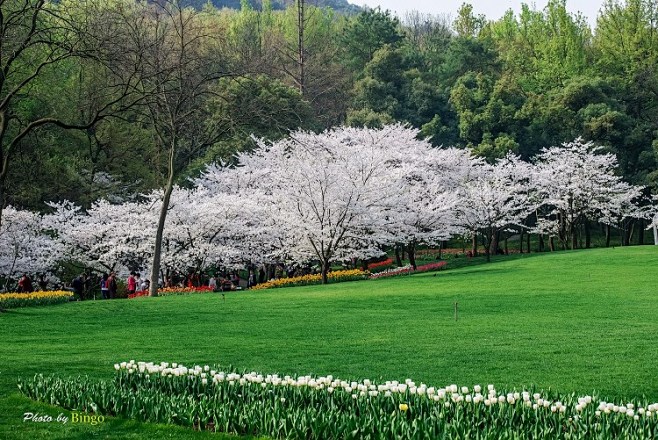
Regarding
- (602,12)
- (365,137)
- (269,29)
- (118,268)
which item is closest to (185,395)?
(118,268)

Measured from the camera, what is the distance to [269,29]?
7962 centimetres

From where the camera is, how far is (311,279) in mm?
33312

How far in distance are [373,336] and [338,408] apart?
7666mm

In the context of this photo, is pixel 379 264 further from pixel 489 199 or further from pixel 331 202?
pixel 331 202

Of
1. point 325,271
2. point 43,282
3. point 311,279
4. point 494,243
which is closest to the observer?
point 325,271

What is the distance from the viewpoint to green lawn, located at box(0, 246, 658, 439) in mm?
10797

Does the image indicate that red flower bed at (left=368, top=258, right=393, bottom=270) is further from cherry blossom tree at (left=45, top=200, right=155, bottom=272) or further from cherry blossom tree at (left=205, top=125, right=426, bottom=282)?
cherry blossom tree at (left=45, top=200, right=155, bottom=272)

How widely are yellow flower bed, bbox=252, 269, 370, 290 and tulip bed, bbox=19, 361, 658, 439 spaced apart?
2307 centimetres

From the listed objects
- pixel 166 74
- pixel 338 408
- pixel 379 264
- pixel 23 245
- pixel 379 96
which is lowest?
pixel 338 408

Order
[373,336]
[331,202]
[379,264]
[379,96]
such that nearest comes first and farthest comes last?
[373,336] < [331,202] < [379,264] < [379,96]

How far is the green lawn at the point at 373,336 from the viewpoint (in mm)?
10797

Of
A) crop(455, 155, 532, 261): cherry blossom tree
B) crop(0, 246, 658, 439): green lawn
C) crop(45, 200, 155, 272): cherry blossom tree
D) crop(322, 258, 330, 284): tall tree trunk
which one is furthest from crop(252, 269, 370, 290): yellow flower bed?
crop(455, 155, 532, 261): cherry blossom tree

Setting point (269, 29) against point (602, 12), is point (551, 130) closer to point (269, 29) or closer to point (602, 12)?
point (602, 12)

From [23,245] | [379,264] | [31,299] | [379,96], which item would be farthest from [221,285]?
[379,96]
